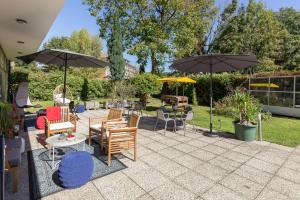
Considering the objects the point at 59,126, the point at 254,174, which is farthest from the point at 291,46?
the point at 59,126

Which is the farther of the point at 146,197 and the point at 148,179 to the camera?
the point at 148,179

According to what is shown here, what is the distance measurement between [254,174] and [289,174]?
711 millimetres

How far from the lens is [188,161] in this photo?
433 centimetres

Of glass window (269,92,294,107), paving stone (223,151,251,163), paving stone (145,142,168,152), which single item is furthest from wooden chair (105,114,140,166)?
glass window (269,92,294,107)

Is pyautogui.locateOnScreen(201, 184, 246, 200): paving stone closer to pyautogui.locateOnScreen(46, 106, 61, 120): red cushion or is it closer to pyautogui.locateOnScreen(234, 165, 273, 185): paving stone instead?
pyautogui.locateOnScreen(234, 165, 273, 185): paving stone

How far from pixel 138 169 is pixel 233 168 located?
6.55 feet

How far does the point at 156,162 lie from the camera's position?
4.22 metres

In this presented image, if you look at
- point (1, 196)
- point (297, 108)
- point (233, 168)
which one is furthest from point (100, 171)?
point (297, 108)

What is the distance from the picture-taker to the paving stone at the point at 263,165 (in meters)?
4.01

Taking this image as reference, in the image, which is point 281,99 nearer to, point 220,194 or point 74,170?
point 220,194

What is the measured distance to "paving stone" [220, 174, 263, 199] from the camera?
312 centimetres

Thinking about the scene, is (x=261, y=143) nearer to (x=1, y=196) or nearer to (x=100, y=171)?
(x=100, y=171)

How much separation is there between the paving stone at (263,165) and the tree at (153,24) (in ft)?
52.8

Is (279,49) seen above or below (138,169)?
above
